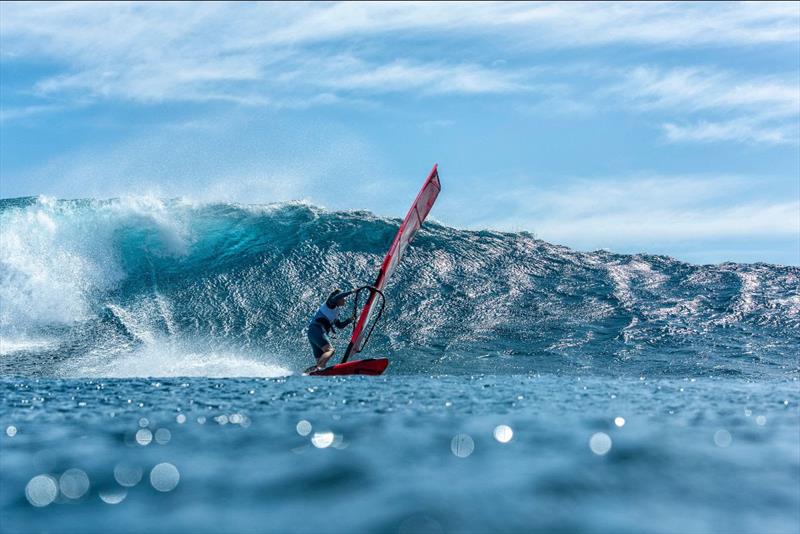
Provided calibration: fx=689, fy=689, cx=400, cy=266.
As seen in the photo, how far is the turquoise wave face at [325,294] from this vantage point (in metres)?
14.7

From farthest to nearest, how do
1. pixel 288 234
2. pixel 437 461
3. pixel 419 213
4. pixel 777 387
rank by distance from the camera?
pixel 288 234
pixel 419 213
pixel 777 387
pixel 437 461

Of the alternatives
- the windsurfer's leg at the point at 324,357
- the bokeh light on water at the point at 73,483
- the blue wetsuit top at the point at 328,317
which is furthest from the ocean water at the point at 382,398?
the blue wetsuit top at the point at 328,317

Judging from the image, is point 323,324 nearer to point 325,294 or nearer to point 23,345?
point 325,294

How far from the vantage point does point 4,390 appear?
795 centimetres

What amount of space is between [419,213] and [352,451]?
9.87 m

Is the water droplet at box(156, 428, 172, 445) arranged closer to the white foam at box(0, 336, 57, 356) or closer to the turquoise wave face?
the turquoise wave face

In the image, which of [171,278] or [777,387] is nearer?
[777,387]

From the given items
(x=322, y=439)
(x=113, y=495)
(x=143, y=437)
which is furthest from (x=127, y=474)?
(x=322, y=439)

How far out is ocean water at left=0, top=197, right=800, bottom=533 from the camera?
329cm

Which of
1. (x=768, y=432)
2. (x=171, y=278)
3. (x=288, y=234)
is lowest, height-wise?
(x=768, y=432)

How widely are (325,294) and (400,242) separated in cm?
684

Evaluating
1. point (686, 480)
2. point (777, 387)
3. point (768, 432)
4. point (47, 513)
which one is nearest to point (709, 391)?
point (777, 387)

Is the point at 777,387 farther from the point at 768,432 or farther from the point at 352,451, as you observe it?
the point at 352,451

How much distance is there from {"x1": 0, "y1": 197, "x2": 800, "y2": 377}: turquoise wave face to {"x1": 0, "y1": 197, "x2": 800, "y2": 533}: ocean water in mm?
100
